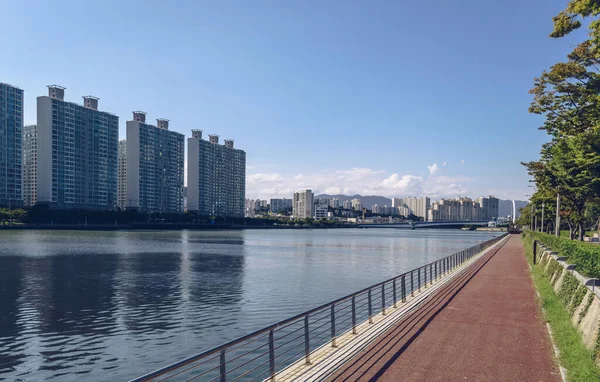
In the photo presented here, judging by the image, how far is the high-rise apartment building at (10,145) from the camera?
15962 centimetres

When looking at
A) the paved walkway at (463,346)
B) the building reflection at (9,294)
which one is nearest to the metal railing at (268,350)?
the paved walkway at (463,346)

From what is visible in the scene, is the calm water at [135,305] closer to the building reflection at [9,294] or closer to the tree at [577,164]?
the building reflection at [9,294]

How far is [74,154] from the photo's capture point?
181 meters

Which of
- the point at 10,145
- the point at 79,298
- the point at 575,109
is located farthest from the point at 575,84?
the point at 10,145

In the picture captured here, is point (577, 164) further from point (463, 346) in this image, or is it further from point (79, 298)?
point (79, 298)

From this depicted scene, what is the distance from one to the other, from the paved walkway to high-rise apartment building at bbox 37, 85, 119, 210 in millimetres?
178697

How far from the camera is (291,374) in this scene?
9.94 meters

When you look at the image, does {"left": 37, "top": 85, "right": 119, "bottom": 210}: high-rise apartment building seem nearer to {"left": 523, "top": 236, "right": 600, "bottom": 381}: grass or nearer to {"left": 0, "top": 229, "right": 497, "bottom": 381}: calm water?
{"left": 0, "top": 229, "right": 497, "bottom": 381}: calm water

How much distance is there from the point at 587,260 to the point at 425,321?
6676 mm

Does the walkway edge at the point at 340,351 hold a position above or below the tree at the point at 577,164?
below

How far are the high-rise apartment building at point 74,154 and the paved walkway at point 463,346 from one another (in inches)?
7035

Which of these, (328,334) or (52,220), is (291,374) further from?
(52,220)

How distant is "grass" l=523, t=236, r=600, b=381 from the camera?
9672 millimetres

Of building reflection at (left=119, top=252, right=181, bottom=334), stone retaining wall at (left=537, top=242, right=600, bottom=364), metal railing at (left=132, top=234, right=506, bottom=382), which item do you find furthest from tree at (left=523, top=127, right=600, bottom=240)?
building reflection at (left=119, top=252, right=181, bottom=334)
